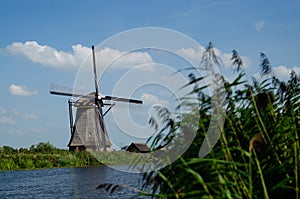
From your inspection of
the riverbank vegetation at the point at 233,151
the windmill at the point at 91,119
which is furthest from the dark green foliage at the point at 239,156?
the windmill at the point at 91,119

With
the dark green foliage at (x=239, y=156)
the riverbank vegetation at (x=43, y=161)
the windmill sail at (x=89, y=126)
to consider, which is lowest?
the dark green foliage at (x=239, y=156)

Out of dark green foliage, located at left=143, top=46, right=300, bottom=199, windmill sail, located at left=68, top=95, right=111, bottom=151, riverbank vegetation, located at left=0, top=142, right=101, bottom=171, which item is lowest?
dark green foliage, located at left=143, top=46, right=300, bottom=199

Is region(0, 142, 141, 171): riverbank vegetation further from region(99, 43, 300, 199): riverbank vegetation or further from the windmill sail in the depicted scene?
region(99, 43, 300, 199): riverbank vegetation

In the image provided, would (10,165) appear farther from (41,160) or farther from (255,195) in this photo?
(255,195)

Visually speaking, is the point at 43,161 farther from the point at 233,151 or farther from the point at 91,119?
the point at 233,151

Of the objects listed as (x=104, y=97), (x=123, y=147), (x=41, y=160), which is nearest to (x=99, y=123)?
(x=104, y=97)

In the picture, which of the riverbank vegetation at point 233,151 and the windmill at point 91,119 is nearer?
the riverbank vegetation at point 233,151

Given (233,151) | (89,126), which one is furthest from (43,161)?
(233,151)

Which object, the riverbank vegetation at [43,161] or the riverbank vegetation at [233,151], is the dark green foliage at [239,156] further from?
the riverbank vegetation at [43,161]

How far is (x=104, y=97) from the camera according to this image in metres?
33.8

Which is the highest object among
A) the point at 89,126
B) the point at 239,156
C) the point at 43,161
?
the point at 89,126

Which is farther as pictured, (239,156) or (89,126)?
(89,126)

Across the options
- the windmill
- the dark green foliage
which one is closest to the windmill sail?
the windmill

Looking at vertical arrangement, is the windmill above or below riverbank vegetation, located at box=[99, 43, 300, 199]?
above
